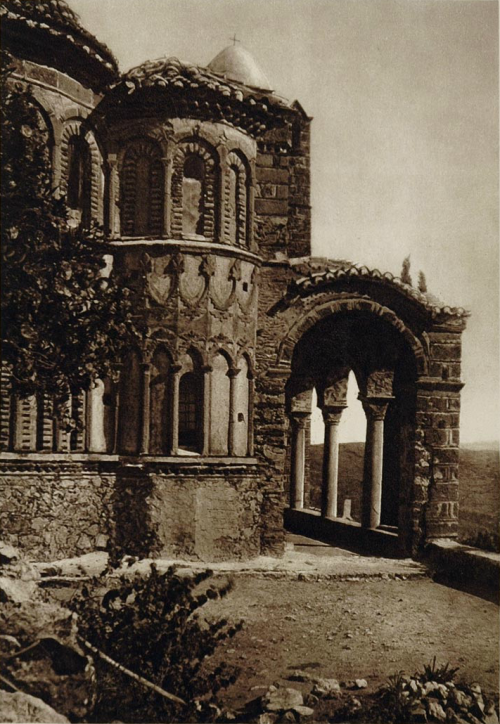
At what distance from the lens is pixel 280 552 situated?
41.0ft

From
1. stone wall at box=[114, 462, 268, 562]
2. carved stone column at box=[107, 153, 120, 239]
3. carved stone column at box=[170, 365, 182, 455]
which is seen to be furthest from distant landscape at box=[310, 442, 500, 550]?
carved stone column at box=[107, 153, 120, 239]

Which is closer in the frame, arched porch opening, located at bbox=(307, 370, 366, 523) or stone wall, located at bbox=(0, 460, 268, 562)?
stone wall, located at bbox=(0, 460, 268, 562)

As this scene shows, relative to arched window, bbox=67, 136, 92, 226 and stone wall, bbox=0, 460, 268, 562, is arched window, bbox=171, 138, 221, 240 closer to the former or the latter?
→ arched window, bbox=67, 136, 92, 226

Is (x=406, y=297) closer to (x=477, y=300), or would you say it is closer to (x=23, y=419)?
(x=477, y=300)

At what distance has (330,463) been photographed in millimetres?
16203

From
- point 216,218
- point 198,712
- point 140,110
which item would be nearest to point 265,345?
point 216,218

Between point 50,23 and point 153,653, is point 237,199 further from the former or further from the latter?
point 153,653

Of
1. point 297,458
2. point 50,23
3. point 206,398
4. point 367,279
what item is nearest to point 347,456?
point 297,458

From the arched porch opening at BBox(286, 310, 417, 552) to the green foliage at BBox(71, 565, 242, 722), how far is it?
6711mm

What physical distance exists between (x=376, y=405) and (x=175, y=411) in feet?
13.6

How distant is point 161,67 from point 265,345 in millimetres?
4391

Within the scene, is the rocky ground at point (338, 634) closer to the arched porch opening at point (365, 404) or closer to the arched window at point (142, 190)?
the arched porch opening at point (365, 404)

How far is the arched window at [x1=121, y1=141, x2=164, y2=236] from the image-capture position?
11.9m

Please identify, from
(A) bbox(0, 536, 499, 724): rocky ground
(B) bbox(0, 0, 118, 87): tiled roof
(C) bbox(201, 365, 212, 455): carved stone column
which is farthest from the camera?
(C) bbox(201, 365, 212, 455): carved stone column
